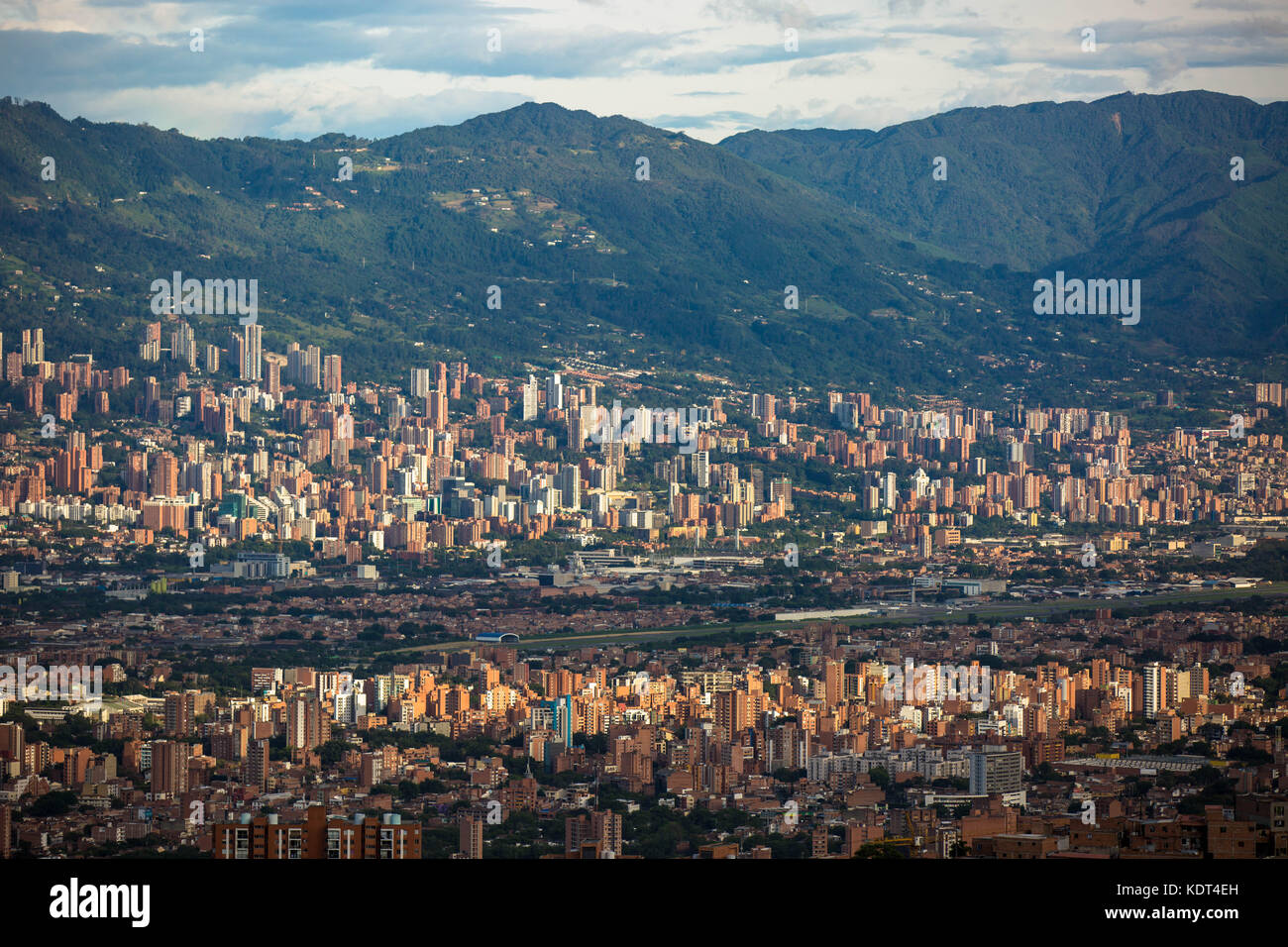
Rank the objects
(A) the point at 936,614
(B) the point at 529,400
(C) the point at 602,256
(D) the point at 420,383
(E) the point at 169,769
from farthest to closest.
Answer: (C) the point at 602,256, (D) the point at 420,383, (B) the point at 529,400, (A) the point at 936,614, (E) the point at 169,769

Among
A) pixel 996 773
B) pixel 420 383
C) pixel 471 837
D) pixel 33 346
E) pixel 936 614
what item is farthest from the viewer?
pixel 420 383

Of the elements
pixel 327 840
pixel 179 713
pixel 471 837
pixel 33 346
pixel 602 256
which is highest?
pixel 602 256

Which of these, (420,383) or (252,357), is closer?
(252,357)

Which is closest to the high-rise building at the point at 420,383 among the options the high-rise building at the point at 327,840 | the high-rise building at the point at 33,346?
the high-rise building at the point at 33,346

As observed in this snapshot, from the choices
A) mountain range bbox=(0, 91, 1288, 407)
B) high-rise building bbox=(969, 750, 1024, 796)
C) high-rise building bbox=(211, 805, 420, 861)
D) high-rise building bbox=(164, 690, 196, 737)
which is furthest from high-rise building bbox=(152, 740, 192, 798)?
mountain range bbox=(0, 91, 1288, 407)

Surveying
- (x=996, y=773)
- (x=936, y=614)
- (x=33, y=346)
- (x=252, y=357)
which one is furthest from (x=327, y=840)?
(x=252, y=357)

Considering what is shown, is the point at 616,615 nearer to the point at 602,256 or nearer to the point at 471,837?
the point at 471,837

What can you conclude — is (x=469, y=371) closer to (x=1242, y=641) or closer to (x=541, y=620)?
(x=541, y=620)

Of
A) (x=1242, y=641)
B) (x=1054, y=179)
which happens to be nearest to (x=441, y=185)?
(x=1054, y=179)
